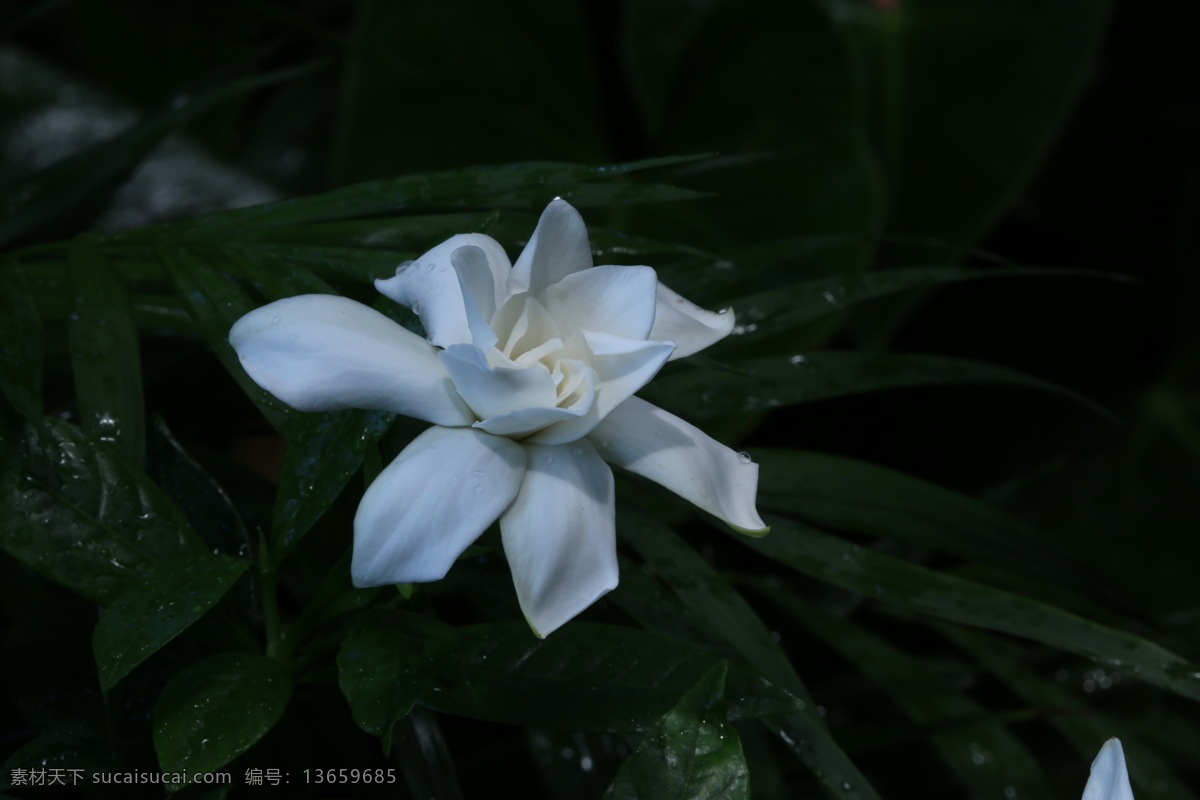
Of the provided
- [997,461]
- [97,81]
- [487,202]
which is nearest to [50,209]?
[487,202]

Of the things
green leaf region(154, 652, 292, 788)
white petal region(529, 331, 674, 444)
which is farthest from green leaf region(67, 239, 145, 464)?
white petal region(529, 331, 674, 444)

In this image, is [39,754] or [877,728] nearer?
[39,754]

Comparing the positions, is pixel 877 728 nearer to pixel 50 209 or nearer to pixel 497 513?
pixel 497 513

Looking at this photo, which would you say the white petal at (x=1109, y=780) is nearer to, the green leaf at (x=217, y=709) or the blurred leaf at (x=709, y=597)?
the blurred leaf at (x=709, y=597)

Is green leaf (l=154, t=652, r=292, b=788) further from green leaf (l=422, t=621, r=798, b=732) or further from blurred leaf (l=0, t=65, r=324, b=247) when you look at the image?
blurred leaf (l=0, t=65, r=324, b=247)

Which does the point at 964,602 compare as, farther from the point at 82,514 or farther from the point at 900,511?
the point at 82,514

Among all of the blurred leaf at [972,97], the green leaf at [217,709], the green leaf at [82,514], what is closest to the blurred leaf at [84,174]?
the green leaf at [82,514]

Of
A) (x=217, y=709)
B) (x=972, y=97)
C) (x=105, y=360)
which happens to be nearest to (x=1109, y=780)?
(x=217, y=709)
